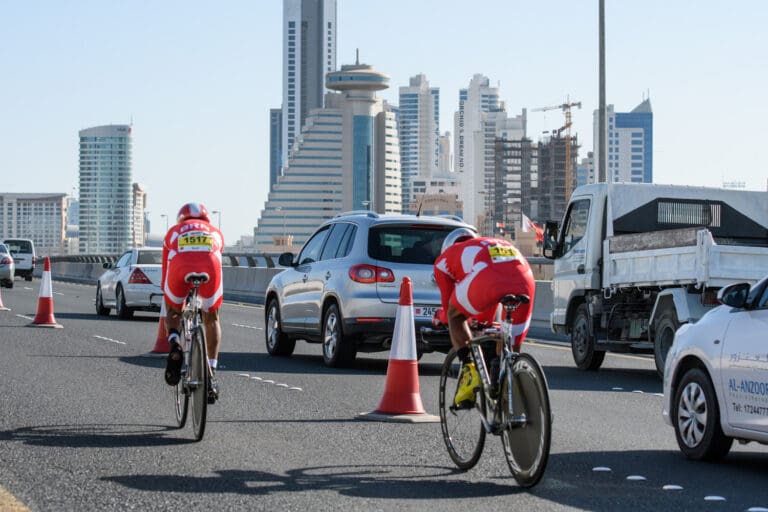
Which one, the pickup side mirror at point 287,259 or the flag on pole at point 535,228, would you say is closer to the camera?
the pickup side mirror at point 287,259

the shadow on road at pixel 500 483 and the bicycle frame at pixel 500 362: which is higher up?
the bicycle frame at pixel 500 362

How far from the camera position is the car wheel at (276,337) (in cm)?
1816

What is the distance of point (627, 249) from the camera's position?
1633 cm

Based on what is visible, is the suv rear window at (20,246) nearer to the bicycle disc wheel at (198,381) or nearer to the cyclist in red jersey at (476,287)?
the bicycle disc wheel at (198,381)

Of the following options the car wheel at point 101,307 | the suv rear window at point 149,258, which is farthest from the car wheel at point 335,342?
the car wheel at point 101,307

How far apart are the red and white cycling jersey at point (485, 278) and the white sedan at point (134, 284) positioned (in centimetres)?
1794

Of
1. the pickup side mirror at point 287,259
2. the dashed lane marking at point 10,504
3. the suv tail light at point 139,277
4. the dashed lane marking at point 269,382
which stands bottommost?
the dashed lane marking at point 269,382

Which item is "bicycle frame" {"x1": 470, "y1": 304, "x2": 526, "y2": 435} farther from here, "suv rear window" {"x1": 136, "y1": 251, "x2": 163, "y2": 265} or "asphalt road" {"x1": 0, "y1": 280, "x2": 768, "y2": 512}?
"suv rear window" {"x1": 136, "y1": 251, "x2": 163, "y2": 265}

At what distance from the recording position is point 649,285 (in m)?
15.7

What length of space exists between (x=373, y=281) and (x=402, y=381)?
481 centimetres

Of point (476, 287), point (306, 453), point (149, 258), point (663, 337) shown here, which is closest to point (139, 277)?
point (149, 258)

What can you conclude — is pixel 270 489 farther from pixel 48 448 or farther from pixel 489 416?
pixel 48 448

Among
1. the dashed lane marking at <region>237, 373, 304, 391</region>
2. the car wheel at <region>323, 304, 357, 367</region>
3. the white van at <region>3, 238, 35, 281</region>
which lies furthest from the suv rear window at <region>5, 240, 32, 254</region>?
the dashed lane marking at <region>237, 373, 304, 391</region>

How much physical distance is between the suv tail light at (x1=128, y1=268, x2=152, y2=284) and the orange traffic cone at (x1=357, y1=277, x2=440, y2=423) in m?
15.6
